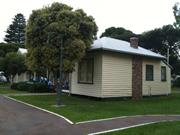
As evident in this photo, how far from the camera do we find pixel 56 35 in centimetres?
1905

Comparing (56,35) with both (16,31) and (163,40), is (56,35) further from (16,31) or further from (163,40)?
(16,31)

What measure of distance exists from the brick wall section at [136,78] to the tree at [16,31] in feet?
213

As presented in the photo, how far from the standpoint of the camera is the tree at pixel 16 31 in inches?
3357

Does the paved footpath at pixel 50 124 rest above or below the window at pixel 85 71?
below

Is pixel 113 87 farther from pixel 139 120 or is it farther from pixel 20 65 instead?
pixel 20 65

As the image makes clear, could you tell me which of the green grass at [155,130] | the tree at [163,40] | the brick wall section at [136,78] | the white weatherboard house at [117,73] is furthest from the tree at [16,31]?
the green grass at [155,130]

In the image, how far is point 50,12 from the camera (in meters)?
20.2

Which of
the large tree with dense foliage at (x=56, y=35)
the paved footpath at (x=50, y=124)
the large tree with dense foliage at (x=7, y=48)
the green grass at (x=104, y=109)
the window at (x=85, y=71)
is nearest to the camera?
the paved footpath at (x=50, y=124)

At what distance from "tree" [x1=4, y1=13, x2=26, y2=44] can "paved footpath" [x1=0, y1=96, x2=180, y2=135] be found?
242ft

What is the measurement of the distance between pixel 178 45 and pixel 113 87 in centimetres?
3577

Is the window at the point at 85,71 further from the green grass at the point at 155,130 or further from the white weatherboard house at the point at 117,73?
the green grass at the point at 155,130

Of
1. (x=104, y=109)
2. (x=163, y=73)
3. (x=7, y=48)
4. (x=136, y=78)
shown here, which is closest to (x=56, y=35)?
(x=104, y=109)

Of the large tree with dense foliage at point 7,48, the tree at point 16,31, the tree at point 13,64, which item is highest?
the tree at point 16,31

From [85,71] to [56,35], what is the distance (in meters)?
4.69
